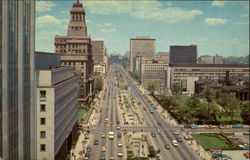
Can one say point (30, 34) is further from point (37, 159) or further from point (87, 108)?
point (87, 108)

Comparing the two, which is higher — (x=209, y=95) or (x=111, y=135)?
(x=209, y=95)

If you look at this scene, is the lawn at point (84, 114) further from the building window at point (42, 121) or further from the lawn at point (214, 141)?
the building window at point (42, 121)

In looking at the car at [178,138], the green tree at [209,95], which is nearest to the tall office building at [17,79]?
the car at [178,138]

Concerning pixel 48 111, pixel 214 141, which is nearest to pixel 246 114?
pixel 214 141

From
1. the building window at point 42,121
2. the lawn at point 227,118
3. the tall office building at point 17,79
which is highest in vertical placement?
the tall office building at point 17,79

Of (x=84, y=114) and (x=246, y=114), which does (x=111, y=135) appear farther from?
(x=246, y=114)
